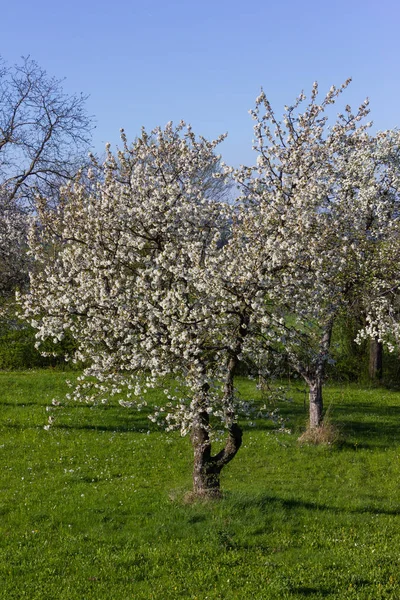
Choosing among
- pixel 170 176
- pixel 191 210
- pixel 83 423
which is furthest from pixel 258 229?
pixel 83 423

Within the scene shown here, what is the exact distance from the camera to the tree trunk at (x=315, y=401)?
2059 cm

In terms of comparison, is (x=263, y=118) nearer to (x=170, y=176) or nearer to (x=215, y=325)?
(x=170, y=176)

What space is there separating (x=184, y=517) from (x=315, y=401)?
9.31m

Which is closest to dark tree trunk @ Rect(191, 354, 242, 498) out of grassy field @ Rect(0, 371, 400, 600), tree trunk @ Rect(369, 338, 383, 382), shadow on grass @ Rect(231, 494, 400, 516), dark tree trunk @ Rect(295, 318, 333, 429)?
grassy field @ Rect(0, 371, 400, 600)

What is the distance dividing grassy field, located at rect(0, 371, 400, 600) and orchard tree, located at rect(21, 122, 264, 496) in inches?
73.7

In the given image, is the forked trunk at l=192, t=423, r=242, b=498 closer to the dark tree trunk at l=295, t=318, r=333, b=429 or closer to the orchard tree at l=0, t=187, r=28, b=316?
the dark tree trunk at l=295, t=318, r=333, b=429

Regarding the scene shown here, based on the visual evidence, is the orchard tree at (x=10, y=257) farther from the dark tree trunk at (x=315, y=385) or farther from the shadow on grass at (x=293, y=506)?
the shadow on grass at (x=293, y=506)

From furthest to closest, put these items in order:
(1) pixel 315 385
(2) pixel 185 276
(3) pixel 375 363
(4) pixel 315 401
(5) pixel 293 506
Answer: (3) pixel 375 363, (4) pixel 315 401, (1) pixel 315 385, (5) pixel 293 506, (2) pixel 185 276

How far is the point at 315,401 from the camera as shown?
20781 mm

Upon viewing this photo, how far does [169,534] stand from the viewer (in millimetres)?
11945

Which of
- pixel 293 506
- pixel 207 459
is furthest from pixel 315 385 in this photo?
pixel 207 459

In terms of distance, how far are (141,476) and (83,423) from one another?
6.27 metres

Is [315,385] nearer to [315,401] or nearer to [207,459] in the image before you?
[315,401]

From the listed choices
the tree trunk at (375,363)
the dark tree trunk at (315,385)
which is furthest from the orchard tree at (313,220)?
the tree trunk at (375,363)
